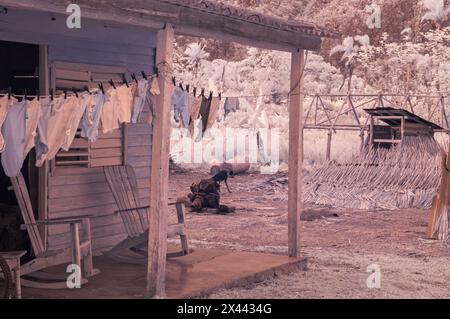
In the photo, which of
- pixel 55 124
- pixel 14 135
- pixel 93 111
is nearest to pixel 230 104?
pixel 93 111

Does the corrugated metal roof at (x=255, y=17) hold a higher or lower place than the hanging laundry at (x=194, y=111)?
higher

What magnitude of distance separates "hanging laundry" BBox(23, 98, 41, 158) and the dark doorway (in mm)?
1922

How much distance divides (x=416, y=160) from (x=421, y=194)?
0.88m

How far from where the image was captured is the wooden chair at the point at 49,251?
762 centimetres

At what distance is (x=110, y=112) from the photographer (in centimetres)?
761

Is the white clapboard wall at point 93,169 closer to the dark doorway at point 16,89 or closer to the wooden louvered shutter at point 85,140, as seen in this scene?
the wooden louvered shutter at point 85,140

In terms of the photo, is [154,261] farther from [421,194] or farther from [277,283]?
[421,194]

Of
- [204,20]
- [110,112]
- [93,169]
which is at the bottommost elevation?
[93,169]

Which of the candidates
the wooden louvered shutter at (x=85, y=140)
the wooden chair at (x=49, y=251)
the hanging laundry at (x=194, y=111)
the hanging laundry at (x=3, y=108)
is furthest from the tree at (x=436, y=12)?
the hanging laundry at (x=3, y=108)

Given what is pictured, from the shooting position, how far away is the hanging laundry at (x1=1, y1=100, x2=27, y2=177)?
7.06 m

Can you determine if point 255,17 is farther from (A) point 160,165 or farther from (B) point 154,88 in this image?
(A) point 160,165

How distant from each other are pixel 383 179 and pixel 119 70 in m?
8.80

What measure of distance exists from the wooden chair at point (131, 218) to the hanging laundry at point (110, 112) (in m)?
1.89
